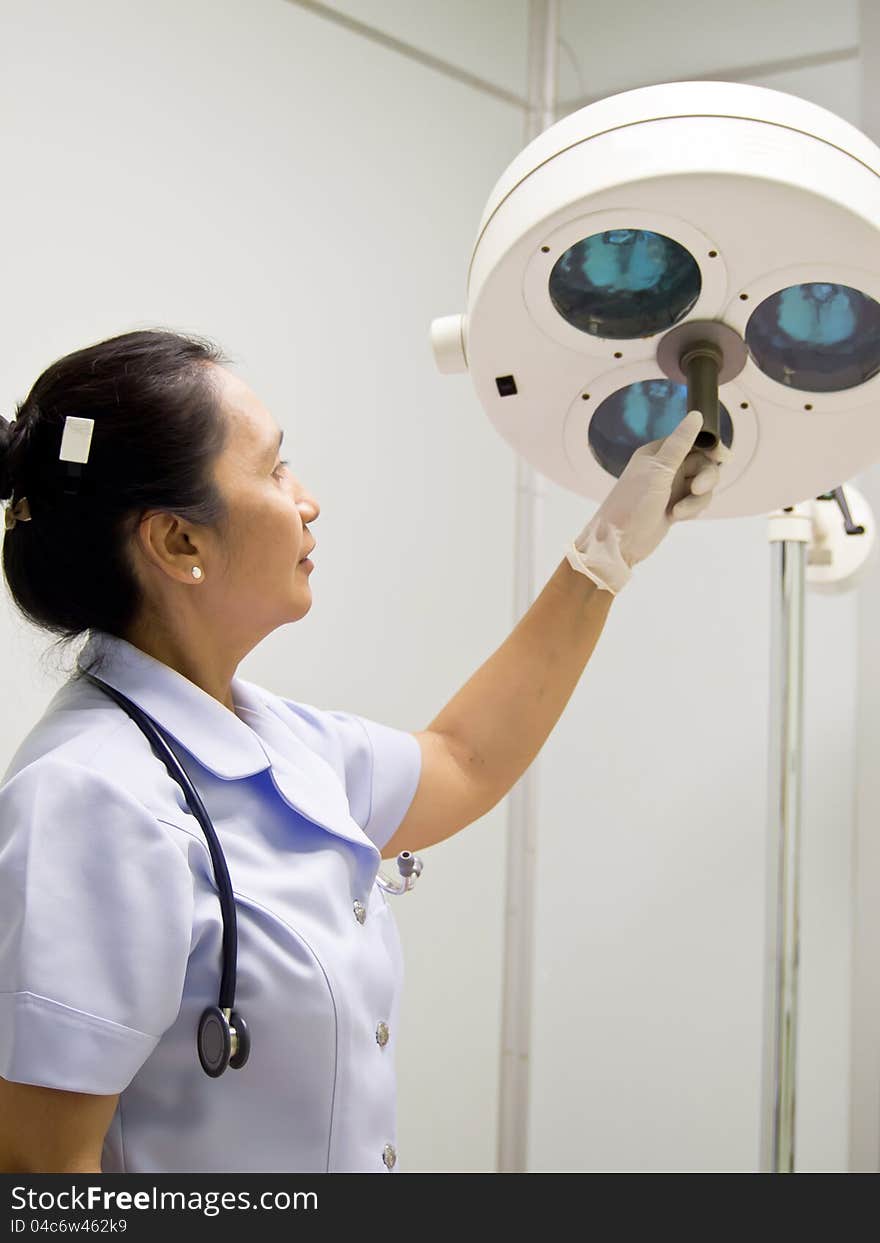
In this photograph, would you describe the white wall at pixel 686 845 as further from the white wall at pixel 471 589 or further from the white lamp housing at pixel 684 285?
the white lamp housing at pixel 684 285

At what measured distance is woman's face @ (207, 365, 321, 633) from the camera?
1170 mm

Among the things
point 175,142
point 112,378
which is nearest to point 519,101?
point 175,142

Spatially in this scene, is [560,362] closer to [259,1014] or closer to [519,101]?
[259,1014]

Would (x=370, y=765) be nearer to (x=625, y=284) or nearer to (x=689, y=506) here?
(x=689, y=506)

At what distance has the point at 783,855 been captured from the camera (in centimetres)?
180

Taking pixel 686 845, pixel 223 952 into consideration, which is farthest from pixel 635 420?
pixel 686 845

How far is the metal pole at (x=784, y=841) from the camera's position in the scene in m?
1.77

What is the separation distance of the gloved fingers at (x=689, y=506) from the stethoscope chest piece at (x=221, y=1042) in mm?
676

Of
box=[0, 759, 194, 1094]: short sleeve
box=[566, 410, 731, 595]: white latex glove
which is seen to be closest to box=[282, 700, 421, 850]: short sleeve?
box=[566, 410, 731, 595]: white latex glove

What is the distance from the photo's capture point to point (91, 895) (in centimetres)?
95

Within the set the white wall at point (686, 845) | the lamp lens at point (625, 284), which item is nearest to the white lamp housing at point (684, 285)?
the lamp lens at point (625, 284)

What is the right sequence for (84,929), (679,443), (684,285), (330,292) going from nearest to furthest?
1. (84,929)
2. (684,285)
3. (679,443)
4. (330,292)

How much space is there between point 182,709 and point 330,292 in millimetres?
1260

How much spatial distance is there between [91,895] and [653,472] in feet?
2.22
